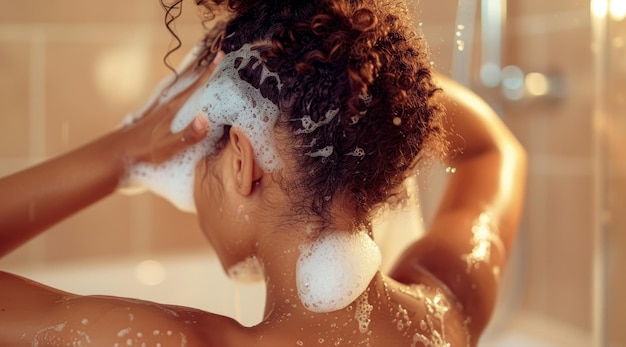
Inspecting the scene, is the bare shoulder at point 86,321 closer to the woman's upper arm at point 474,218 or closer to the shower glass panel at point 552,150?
the woman's upper arm at point 474,218

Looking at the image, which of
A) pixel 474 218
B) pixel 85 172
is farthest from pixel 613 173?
pixel 85 172

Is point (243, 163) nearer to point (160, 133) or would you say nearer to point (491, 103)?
point (160, 133)

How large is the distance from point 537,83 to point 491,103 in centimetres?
46

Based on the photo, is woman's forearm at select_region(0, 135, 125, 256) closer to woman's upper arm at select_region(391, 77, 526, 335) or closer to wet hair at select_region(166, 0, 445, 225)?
wet hair at select_region(166, 0, 445, 225)

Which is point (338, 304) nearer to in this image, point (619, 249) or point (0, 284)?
point (0, 284)

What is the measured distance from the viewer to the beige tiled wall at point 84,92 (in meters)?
0.79

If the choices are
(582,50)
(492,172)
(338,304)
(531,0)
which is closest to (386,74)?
Result: (338,304)

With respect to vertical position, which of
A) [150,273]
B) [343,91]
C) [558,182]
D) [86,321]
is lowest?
[558,182]

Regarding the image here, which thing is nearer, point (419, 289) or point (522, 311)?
point (419, 289)

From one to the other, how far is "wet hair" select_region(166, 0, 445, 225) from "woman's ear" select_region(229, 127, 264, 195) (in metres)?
0.03

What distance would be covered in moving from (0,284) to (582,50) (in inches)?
36.7

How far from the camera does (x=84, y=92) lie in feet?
3.77

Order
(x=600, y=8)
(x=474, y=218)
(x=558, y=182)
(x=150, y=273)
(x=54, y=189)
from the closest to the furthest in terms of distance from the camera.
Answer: (x=54, y=189)
(x=474, y=218)
(x=600, y=8)
(x=150, y=273)
(x=558, y=182)

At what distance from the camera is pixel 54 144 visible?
2.57ft
